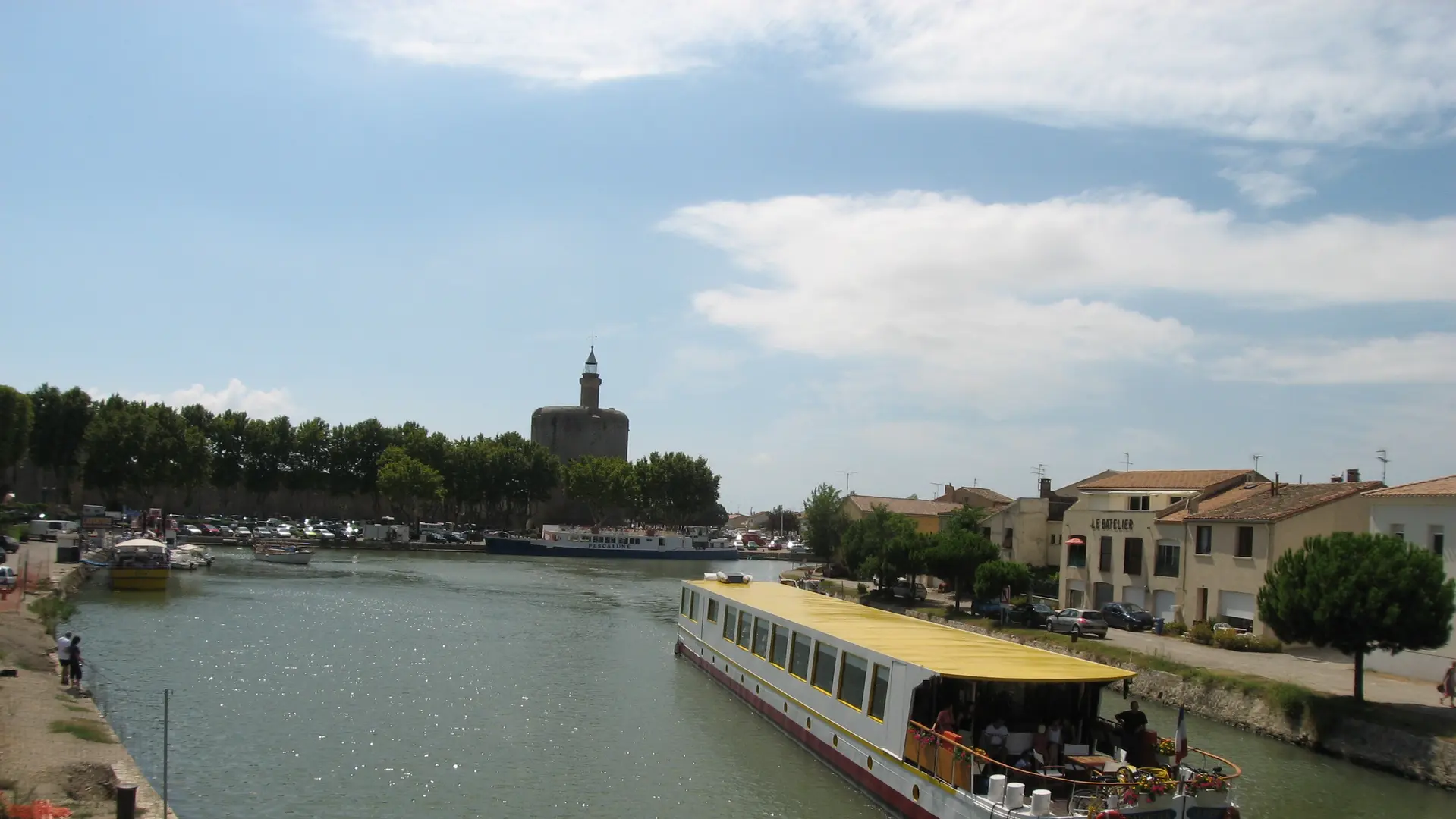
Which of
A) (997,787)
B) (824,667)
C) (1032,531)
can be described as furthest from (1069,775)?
(1032,531)

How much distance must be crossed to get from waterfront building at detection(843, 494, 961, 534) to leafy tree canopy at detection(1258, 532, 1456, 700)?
6957 cm

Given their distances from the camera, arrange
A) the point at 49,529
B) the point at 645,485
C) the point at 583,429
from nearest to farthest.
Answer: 1. the point at 49,529
2. the point at 645,485
3. the point at 583,429

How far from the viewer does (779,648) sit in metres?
28.2

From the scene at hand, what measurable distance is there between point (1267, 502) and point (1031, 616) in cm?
1018

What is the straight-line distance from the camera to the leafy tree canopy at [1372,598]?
25.8 metres

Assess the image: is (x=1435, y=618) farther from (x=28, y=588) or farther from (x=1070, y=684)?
(x=28, y=588)

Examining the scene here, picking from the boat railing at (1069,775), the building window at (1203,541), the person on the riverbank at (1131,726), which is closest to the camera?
the boat railing at (1069,775)

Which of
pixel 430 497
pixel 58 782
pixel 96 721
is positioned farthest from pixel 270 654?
pixel 430 497

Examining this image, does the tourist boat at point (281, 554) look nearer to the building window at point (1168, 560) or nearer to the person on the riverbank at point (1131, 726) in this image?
the building window at point (1168, 560)

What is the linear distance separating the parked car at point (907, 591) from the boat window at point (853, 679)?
109 feet

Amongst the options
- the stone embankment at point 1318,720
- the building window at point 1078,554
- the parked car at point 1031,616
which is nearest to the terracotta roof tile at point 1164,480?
the building window at point 1078,554

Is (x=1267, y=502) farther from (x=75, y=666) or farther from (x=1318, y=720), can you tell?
(x=75, y=666)

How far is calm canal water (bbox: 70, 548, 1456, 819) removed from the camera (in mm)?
20984

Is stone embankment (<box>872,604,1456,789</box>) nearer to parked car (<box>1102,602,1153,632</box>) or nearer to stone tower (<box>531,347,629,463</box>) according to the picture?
parked car (<box>1102,602,1153,632</box>)
